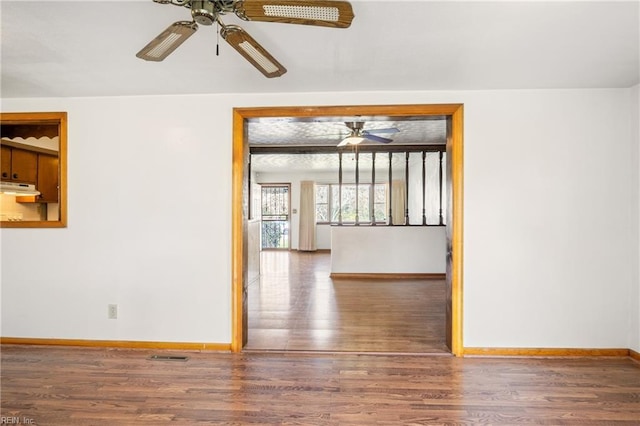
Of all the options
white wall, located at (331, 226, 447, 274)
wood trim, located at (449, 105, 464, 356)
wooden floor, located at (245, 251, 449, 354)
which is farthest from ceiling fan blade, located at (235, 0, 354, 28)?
white wall, located at (331, 226, 447, 274)

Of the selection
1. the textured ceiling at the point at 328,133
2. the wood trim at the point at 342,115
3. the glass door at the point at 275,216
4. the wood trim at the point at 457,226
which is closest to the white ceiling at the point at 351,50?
the wood trim at the point at 342,115

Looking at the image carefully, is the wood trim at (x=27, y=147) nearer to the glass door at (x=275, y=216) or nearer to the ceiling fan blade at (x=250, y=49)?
the ceiling fan blade at (x=250, y=49)

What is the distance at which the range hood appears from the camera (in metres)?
3.46

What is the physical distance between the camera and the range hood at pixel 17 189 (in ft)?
11.4

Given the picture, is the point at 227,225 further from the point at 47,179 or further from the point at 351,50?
the point at 47,179

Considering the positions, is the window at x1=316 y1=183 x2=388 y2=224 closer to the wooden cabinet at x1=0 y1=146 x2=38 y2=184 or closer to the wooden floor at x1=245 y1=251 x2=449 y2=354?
the wooden floor at x1=245 y1=251 x2=449 y2=354

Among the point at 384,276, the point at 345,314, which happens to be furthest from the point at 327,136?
the point at 345,314

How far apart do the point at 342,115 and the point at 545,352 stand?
8.38 feet

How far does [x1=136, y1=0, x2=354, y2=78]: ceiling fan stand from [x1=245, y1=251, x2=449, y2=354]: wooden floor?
2378 mm

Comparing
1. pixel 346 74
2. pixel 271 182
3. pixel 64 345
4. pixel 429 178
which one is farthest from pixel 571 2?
pixel 271 182

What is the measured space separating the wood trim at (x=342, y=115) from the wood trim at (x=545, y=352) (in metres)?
0.18

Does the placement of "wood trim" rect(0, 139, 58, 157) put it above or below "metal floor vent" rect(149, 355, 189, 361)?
above

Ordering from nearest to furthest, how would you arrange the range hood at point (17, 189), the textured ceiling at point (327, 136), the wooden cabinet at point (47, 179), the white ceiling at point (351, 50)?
1. the white ceiling at point (351, 50)
2. the range hood at point (17, 189)
3. the wooden cabinet at point (47, 179)
4. the textured ceiling at point (327, 136)

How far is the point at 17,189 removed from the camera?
3.64m
